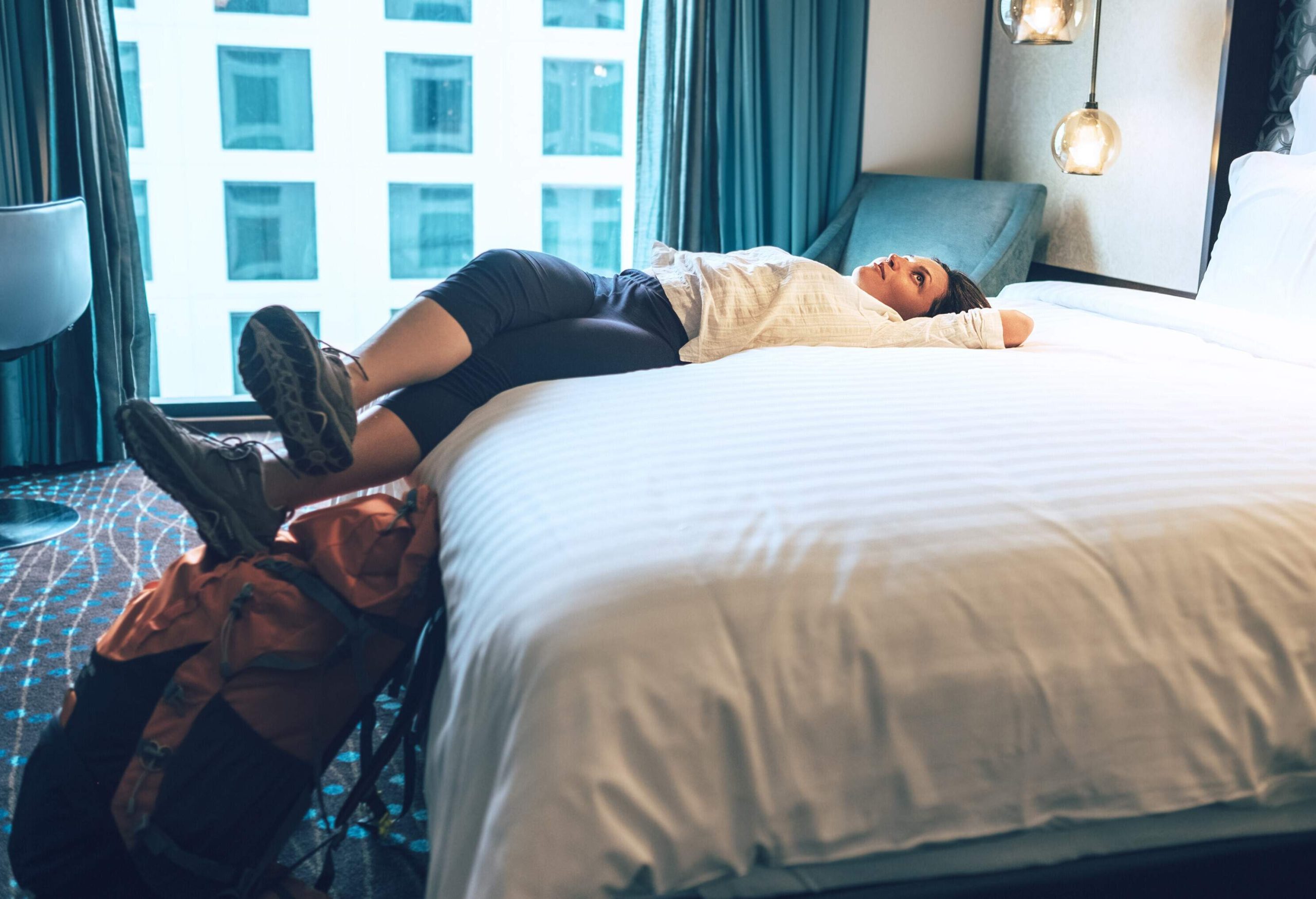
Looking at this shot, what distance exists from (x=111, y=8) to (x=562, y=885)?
3275mm

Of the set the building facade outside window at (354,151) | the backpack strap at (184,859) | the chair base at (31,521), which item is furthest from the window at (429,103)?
the backpack strap at (184,859)

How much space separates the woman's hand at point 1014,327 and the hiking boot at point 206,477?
143 cm

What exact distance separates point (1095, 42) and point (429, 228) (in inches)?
92.0

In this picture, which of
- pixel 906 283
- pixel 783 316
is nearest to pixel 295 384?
pixel 783 316

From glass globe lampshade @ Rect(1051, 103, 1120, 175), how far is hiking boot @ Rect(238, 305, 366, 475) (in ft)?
7.07

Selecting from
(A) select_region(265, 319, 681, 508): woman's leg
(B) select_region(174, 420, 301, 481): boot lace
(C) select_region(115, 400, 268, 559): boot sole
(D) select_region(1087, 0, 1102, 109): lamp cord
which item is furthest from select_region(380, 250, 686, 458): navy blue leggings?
(D) select_region(1087, 0, 1102, 109): lamp cord

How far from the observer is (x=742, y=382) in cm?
166

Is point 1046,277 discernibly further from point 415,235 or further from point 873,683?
point 873,683

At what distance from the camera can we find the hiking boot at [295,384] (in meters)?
1.42

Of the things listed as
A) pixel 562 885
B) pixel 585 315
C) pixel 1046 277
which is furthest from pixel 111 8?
pixel 562 885

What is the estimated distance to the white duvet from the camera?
2.91 ft

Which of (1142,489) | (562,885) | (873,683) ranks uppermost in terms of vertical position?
(1142,489)

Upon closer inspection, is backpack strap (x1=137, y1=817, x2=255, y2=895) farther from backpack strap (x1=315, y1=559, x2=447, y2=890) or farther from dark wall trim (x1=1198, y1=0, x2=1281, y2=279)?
dark wall trim (x1=1198, y1=0, x2=1281, y2=279)

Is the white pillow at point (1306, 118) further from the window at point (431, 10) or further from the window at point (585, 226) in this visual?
the window at point (431, 10)
